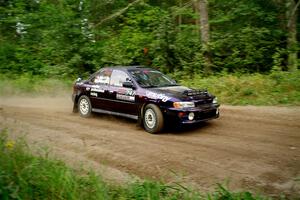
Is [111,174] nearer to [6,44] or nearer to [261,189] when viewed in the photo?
[261,189]

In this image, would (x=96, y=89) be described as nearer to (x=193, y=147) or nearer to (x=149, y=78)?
(x=149, y=78)

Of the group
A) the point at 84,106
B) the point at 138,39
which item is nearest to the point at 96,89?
the point at 84,106

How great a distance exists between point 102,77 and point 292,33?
10.9m

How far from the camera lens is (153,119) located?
30.8 ft

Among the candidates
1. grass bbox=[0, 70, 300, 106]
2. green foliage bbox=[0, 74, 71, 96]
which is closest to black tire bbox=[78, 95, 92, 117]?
grass bbox=[0, 70, 300, 106]

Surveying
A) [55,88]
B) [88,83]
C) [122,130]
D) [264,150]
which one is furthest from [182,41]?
[264,150]

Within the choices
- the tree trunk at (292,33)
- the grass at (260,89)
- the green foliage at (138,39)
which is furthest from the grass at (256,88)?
the tree trunk at (292,33)

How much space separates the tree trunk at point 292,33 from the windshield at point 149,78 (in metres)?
7.85

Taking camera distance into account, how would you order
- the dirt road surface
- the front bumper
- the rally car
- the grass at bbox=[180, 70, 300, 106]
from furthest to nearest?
the grass at bbox=[180, 70, 300, 106] < the rally car < the front bumper < the dirt road surface

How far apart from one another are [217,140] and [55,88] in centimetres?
1134

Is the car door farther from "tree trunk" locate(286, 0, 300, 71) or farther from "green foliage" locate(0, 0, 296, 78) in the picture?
"tree trunk" locate(286, 0, 300, 71)

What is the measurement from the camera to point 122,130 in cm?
976

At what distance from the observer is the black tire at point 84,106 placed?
11523 mm

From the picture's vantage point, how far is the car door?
1000 cm
